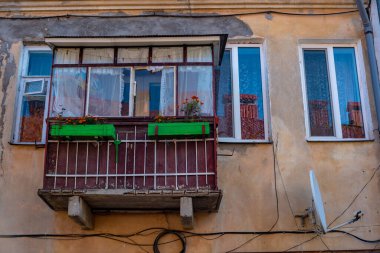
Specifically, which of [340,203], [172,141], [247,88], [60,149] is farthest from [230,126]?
[60,149]

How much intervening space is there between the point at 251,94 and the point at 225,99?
1.52ft

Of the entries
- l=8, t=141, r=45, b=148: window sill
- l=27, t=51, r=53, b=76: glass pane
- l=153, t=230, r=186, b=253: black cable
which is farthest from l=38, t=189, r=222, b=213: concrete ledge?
l=27, t=51, r=53, b=76: glass pane

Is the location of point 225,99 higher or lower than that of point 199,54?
lower

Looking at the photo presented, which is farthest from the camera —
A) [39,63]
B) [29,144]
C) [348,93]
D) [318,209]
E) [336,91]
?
[39,63]

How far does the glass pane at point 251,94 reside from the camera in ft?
29.9

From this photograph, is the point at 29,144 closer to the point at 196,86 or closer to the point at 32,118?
the point at 32,118

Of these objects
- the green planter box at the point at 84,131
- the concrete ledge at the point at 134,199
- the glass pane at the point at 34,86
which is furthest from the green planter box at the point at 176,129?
the glass pane at the point at 34,86

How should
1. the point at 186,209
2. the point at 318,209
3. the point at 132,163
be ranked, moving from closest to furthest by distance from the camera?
the point at 318,209 < the point at 186,209 < the point at 132,163

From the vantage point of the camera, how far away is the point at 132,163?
26.1ft

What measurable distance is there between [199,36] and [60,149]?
9.01 ft

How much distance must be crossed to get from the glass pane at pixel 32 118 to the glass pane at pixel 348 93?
204 inches

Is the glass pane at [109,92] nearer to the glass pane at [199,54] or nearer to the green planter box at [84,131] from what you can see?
the green planter box at [84,131]

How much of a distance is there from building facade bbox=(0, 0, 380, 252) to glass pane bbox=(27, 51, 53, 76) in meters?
0.02

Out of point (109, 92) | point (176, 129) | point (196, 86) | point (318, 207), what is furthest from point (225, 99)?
point (318, 207)
